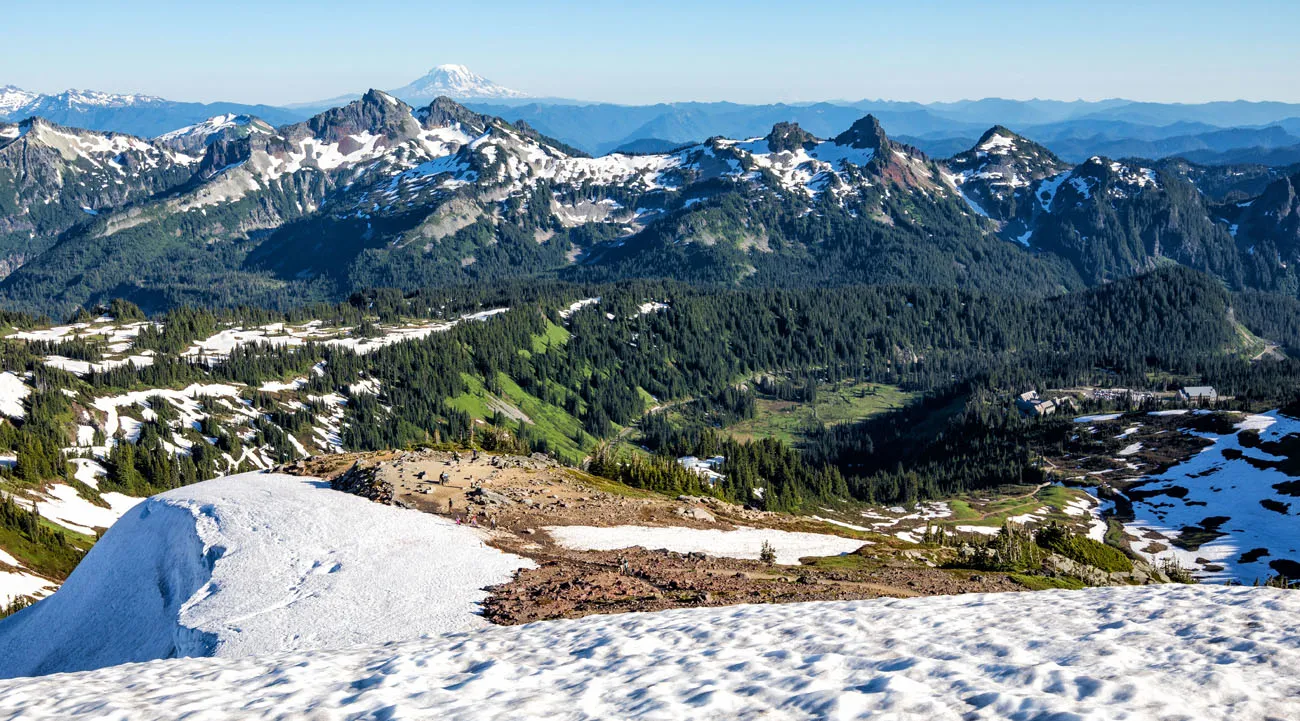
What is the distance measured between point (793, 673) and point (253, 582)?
36.5 metres

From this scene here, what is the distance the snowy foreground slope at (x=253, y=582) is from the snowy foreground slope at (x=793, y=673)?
596 inches

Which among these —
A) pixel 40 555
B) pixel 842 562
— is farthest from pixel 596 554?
pixel 40 555

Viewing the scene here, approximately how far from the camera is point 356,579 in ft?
152

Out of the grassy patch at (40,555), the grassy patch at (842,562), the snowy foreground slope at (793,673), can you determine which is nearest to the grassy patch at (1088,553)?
the grassy patch at (842,562)

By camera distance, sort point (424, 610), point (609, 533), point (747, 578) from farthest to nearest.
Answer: point (609, 533), point (747, 578), point (424, 610)

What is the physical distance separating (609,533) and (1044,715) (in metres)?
49.5

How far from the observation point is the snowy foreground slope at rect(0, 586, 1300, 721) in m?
17.3

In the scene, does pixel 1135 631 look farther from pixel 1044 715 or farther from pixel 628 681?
pixel 628 681

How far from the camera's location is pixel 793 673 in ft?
65.3

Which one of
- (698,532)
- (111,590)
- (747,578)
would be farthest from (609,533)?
(111,590)

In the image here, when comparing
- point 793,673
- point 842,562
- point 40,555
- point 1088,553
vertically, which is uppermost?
point 793,673

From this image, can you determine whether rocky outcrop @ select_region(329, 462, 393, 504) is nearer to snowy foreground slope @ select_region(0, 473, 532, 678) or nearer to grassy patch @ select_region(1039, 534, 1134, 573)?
snowy foreground slope @ select_region(0, 473, 532, 678)

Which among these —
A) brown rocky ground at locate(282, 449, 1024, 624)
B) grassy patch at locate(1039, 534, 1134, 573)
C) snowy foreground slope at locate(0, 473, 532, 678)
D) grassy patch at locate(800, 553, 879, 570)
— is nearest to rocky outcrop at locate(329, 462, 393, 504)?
brown rocky ground at locate(282, 449, 1024, 624)

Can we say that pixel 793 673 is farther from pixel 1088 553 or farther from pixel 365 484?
pixel 1088 553
